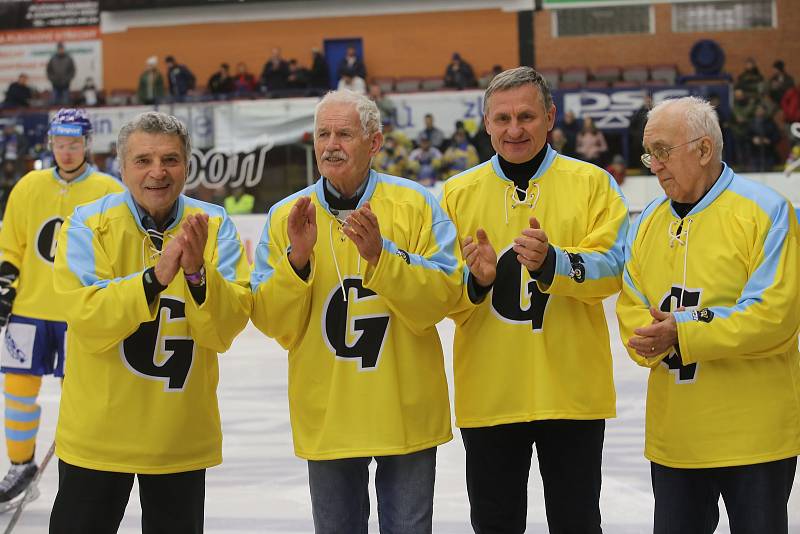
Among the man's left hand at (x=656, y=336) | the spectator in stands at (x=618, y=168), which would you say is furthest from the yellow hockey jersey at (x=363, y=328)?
the spectator in stands at (x=618, y=168)

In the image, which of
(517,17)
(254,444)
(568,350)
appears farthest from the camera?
(517,17)

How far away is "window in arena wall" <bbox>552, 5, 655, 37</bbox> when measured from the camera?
825 inches

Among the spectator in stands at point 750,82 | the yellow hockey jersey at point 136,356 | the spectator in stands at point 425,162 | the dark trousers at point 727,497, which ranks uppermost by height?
the spectator in stands at point 750,82

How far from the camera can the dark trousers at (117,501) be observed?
2.84m

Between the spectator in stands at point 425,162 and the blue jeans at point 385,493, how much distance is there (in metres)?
11.6

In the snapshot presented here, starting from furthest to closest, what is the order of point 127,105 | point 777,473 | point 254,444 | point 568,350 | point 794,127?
point 127,105 < point 794,127 < point 254,444 < point 568,350 < point 777,473

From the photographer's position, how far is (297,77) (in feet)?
64.0

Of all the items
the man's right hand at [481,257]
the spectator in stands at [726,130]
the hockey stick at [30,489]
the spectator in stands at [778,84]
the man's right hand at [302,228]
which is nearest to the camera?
the man's right hand at [302,228]

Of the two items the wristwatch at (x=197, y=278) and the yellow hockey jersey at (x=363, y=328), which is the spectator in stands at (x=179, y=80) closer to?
the yellow hockey jersey at (x=363, y=328)

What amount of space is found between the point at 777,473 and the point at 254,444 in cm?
345

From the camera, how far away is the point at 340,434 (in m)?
2.85

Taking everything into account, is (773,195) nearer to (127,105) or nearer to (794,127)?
(794,127)

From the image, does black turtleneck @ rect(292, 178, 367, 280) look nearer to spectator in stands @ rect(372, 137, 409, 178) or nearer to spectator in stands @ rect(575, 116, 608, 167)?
spectator in stands @ rect(372, 137, 409, 178)

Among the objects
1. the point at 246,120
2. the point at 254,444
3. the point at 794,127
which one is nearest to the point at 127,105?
the point at 246,120
